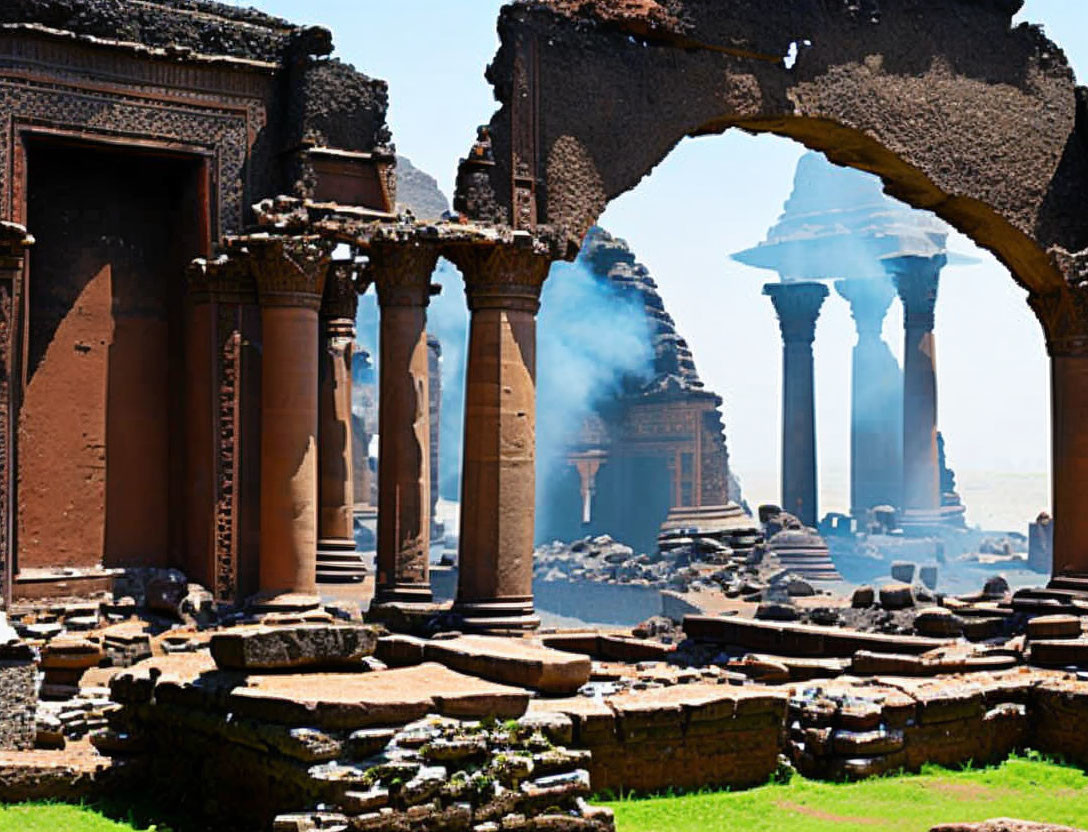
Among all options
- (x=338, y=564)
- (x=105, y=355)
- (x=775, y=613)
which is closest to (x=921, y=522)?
(x=775, y=613)

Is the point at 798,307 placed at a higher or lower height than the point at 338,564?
higher

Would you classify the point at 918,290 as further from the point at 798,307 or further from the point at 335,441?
the point at 335,441

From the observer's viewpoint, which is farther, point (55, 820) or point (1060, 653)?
point (1060, 653)

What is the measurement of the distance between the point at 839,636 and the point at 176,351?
677cm

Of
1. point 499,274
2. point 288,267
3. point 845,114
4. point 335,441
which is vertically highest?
point 845,114

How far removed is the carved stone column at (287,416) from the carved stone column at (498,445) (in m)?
1.46

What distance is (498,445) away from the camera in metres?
13.4

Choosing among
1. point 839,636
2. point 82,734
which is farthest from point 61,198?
point 839,636

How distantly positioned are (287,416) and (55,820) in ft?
22.5

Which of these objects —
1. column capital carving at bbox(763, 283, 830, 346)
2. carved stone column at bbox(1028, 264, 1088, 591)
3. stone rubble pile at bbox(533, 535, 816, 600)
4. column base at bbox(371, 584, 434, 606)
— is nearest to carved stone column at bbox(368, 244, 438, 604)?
column base at bbox(371, 584, 434, 606)

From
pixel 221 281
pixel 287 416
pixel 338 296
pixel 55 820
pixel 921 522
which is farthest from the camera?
Result: pixel 921 522

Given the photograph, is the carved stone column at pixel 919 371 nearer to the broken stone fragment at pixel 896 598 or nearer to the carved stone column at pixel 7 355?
the broken stone fragment at pixel 896 598

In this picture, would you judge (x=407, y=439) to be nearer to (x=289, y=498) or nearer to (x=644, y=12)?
(x=289, y=498)

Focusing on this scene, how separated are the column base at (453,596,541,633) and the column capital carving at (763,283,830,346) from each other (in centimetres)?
2747
